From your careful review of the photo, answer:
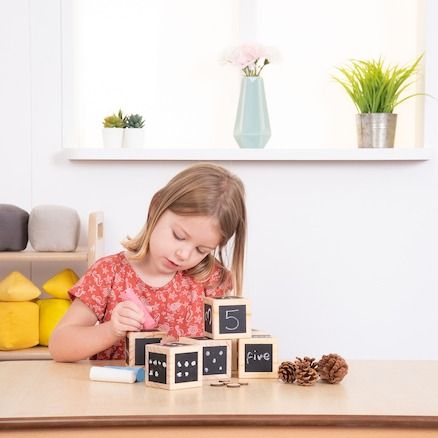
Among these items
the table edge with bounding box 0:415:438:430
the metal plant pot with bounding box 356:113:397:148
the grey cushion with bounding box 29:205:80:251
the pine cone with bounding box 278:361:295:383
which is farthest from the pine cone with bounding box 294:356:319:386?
the metal plant pot with bounding box 356:113:397:148

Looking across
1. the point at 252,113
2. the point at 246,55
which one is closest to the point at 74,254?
the point at 252,113

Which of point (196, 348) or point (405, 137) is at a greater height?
point (405, 137)

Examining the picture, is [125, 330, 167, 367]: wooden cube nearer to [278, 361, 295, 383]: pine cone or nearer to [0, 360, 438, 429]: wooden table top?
[0, 360, 438, 429]: wooden table top

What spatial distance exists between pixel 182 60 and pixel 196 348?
2.05 m

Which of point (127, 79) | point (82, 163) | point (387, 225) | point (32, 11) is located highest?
point (32, 11)

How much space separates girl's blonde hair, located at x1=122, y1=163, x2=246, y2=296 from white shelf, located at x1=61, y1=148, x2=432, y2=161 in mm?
1186

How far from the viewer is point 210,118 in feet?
11.2

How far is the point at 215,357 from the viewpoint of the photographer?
5.16 feet

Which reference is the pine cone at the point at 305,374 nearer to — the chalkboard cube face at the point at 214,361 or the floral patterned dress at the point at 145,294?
the chalkboard cube face at the point at 214,361

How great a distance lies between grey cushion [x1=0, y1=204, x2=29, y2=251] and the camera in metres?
2.93

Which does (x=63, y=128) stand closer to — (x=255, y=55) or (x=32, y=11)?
(x=32, y=11)

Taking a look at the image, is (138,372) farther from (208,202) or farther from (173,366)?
(208,202)

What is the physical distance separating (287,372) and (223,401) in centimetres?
18

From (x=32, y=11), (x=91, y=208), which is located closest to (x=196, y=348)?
(x=91, y=208)
